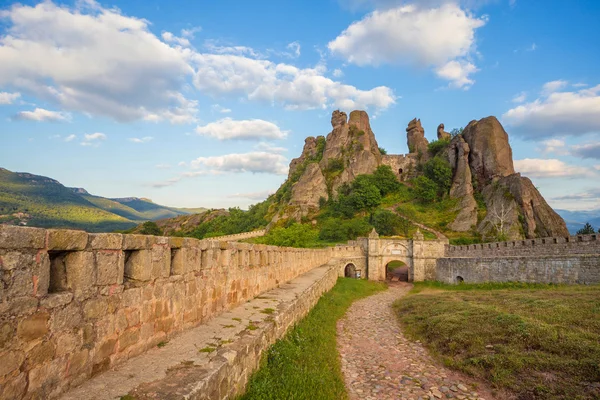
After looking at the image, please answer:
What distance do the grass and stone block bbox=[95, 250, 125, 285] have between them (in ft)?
7.46

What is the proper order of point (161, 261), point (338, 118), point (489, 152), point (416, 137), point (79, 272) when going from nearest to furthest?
point (79, 272) < point (161, 261) < point (489, 152) < point (338, 118) < point (416, 137)

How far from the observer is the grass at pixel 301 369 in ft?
16.1

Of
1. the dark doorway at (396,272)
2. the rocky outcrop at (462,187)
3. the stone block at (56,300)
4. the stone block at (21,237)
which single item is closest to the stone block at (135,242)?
the stone block at (56,300)

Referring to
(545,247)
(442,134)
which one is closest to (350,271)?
(545,247)

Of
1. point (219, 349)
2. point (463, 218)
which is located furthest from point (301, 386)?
point (463, 218)

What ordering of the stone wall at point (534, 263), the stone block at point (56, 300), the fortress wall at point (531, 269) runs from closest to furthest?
the stone block at point (56, 300), the fortress wall at point (531, 269), the stone wall at point (534, 263)

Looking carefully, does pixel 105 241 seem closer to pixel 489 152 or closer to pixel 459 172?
pixel 489 152

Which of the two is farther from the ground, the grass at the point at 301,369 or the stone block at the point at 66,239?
the stone block at the point at 66,239

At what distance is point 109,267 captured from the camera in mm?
3613

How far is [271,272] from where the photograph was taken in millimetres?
11352

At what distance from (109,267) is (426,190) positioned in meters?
63.9

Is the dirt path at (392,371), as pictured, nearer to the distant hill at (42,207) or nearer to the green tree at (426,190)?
the distant hill at (42,207)

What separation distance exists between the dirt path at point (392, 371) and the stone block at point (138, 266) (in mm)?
4827

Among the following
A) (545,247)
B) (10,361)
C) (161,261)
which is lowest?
(545,247)
